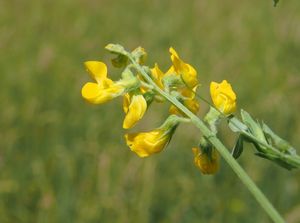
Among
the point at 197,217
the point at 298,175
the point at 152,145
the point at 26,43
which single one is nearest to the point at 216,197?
the point at 197,217

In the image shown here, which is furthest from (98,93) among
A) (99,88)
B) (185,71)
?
(185,71)

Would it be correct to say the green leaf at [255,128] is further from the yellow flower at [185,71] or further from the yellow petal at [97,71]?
the yellow petal at [97,71]

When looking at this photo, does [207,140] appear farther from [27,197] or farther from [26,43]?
[26,43]

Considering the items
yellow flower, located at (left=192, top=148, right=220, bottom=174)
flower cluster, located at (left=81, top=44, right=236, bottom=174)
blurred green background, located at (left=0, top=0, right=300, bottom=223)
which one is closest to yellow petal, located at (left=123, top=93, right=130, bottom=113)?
flower cluster, located at (left=81, top=44, right=236, bottom=174)

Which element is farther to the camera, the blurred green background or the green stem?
the blurred green background

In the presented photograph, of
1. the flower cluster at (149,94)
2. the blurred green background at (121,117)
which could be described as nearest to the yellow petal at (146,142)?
the flower cluster at (149,94)

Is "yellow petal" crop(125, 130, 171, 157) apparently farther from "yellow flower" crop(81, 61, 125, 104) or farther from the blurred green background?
the blurred green background

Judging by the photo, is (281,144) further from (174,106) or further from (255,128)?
(174,106)
